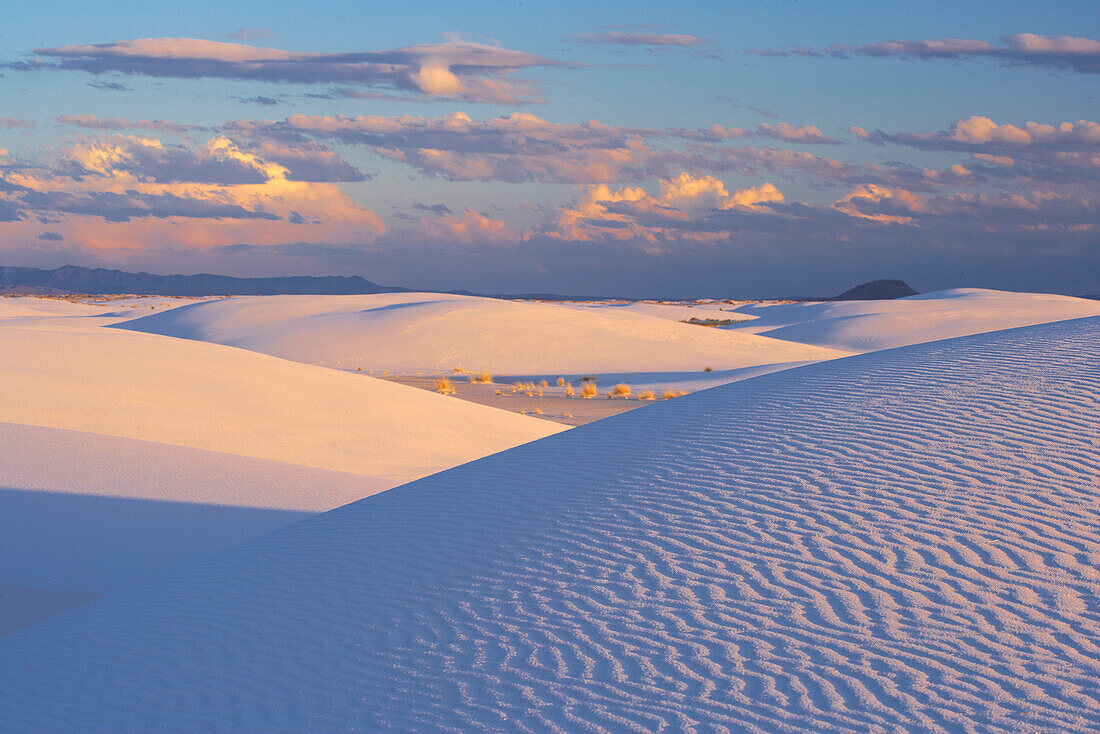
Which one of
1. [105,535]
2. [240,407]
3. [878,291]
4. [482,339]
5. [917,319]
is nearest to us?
[105,535]

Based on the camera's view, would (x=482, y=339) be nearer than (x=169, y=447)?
No

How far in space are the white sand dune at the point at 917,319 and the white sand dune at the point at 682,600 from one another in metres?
42.2

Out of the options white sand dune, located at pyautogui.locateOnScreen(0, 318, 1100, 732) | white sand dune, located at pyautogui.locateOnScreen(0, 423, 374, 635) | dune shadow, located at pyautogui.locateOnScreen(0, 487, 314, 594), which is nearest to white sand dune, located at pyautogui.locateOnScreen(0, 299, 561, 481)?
white sand dune, located at pyautogui.locateOnScreen(0, 423, 374, 635)

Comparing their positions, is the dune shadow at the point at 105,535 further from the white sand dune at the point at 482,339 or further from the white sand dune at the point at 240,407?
the white sand dune at the point at 482,339

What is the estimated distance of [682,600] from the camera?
4684 millimetres

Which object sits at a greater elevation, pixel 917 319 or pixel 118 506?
pixel 917 319

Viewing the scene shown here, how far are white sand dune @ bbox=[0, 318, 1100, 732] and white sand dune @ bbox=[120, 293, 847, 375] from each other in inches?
1098

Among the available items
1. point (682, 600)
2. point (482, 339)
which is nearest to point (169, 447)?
point (682, 600)

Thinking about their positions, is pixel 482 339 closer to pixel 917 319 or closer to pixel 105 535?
pixel 917 319

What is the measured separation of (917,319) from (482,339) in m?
26.9

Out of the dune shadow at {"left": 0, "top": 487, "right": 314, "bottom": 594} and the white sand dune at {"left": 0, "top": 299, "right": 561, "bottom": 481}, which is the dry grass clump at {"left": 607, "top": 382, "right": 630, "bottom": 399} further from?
the dune shadow at {"left": 0, "top": 487, "right": 314, "bottom": 594}

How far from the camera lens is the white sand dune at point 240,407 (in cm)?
1411

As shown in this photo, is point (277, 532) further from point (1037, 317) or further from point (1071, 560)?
point (1037, 317)

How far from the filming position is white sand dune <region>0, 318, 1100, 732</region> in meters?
3.91
